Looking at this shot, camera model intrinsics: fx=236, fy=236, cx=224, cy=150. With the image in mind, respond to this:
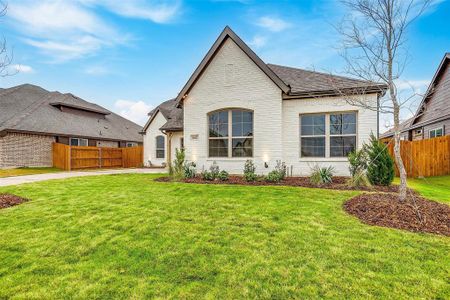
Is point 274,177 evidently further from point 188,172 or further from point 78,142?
point 78,142

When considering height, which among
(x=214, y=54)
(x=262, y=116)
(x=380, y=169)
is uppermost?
(x=214, y=54)

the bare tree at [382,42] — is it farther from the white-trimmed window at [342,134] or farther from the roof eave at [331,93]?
the white-trimmed window at [342,134]

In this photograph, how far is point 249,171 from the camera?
1105cm

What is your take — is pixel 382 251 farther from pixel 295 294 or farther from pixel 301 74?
pixel 301 74

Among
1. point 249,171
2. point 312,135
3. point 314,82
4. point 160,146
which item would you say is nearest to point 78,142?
point 160,146

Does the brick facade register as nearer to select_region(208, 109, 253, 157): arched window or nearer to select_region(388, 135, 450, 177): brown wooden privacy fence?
select_region(208, 109, 253, 157): arched window

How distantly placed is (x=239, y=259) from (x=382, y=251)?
2230mm

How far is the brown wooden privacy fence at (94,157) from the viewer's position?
20.3 m

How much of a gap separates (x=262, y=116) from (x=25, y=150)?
64.5 ft

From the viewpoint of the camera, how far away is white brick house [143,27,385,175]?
36.7 ft

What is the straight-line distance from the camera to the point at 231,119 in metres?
12.3

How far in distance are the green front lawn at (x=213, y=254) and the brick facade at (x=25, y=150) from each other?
1641cm

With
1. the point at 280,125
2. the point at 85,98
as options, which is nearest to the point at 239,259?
the point at 280,125

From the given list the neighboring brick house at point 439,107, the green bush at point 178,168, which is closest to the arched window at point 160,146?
the green bush at point 178,168
